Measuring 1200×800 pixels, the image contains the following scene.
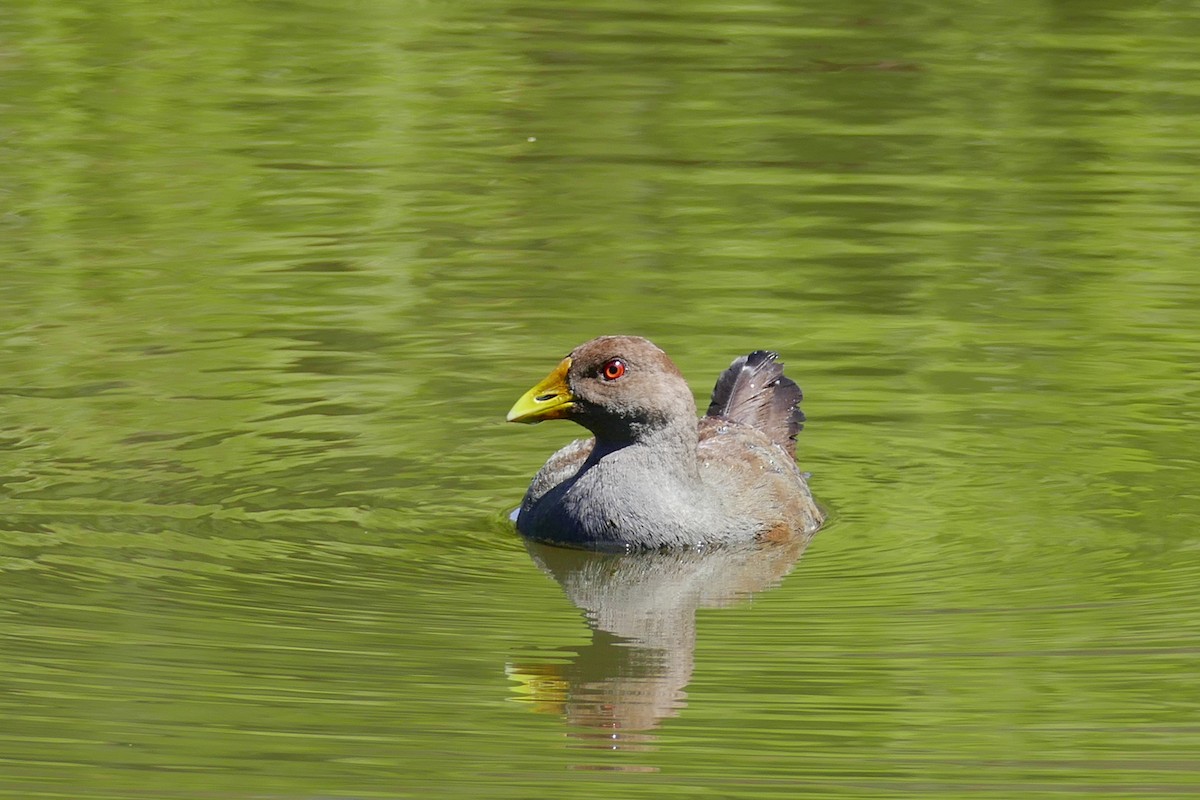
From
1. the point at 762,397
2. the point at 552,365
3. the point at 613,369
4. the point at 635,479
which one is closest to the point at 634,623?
the point at 635,479

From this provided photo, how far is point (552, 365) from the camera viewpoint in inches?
459

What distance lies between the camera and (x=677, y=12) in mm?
20250

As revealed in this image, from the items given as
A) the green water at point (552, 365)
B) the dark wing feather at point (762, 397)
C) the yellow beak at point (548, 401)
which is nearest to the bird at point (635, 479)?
the yellow beak at point (548, 401)

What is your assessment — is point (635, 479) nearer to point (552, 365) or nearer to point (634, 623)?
point (634, 623)

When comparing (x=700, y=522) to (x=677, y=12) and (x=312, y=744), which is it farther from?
(x=677, y=12)

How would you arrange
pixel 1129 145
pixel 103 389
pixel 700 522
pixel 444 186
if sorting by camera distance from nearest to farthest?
pixel 700 522, pixel 103 389, pixel 444 186, pixel 1129 145

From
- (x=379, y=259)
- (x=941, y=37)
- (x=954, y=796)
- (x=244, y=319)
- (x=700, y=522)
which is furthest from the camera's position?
(x=941, y=37)

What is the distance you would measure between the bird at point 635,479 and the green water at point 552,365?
0.59ft

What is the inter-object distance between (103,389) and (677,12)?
9992 millimetres

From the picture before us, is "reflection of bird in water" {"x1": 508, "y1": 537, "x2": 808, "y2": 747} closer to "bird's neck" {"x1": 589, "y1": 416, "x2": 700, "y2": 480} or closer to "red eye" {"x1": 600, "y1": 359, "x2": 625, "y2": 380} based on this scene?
"bird's neck" {"x1": 589, "y1": 416, "x2": 700, "y2": 480}

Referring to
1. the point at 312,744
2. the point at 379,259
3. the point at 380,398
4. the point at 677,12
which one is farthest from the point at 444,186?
the point at 312,744

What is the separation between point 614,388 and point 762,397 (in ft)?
5.29

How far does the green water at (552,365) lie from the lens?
7.35 meters

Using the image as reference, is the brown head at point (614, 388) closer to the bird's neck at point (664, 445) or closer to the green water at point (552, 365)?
the bird's neck at point (664, 445)
